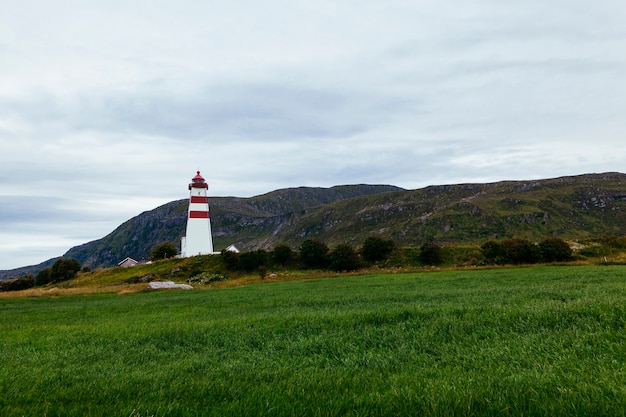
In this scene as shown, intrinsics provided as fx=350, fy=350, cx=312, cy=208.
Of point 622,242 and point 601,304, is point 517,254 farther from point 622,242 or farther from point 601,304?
point 601,304

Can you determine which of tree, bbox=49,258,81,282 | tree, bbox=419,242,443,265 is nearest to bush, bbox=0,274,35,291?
tree, bbox=49,258,81,282

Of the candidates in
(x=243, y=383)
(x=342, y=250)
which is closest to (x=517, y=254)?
(x=342, y=250)

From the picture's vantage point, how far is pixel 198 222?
80.2 m

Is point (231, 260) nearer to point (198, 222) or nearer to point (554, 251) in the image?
point (198, 222)

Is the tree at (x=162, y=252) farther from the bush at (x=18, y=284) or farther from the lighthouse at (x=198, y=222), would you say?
the bush at (x=18, y=284)

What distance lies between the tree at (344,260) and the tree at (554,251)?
1213 inches

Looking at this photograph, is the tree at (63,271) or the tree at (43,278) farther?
the tree at (43,278)

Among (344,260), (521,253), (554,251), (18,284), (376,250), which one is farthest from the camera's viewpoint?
(18,284)

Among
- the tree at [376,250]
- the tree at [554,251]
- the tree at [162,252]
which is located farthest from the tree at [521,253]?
the tree at [162,252]

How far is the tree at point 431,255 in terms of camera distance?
67863 millimetres

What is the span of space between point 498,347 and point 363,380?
3.11 m

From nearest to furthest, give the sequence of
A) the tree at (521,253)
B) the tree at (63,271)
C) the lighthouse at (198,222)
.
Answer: the tree at (521,253)
the lighthouse at (198,222)
the tree at (63,271)

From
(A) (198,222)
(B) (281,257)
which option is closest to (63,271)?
(A) (198,222)

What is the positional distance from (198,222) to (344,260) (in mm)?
35497
